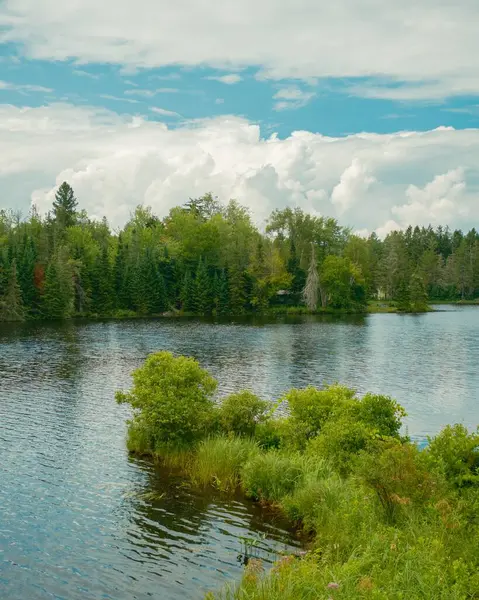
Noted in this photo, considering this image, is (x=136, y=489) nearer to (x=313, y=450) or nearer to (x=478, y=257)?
(x=313, y=450)

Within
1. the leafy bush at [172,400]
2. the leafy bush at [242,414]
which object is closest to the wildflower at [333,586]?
the leafy bush at [242,414]

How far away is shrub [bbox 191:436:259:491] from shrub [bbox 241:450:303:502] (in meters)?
0.91

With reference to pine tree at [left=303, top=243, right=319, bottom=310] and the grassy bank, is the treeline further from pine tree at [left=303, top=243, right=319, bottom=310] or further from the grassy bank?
the grassy bank

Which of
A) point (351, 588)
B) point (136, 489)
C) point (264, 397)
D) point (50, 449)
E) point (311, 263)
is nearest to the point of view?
point (351, 588)

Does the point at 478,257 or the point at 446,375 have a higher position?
the point at 478,257

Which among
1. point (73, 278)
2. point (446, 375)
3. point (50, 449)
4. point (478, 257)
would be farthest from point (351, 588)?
point (478, 257)

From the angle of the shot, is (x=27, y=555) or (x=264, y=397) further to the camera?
(x=264, y=397)

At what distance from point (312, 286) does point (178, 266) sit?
30.6 meters

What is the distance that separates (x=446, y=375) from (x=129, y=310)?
287ft

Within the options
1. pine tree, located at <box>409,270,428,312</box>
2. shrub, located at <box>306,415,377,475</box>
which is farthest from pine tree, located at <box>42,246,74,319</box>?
shrub, located at <box>306,415,377,475</box>

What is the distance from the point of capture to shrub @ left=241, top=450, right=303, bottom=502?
68.3 feet

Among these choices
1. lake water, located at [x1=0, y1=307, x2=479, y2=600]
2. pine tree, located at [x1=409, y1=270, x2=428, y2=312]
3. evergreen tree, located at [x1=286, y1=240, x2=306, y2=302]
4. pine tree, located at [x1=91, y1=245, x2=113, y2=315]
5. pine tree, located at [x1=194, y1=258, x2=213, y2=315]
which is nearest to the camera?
lake water, located at [x1=0, y1=307, x2=479, y2=600]

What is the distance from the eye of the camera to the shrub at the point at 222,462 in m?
22.9

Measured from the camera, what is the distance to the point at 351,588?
38.1ft
